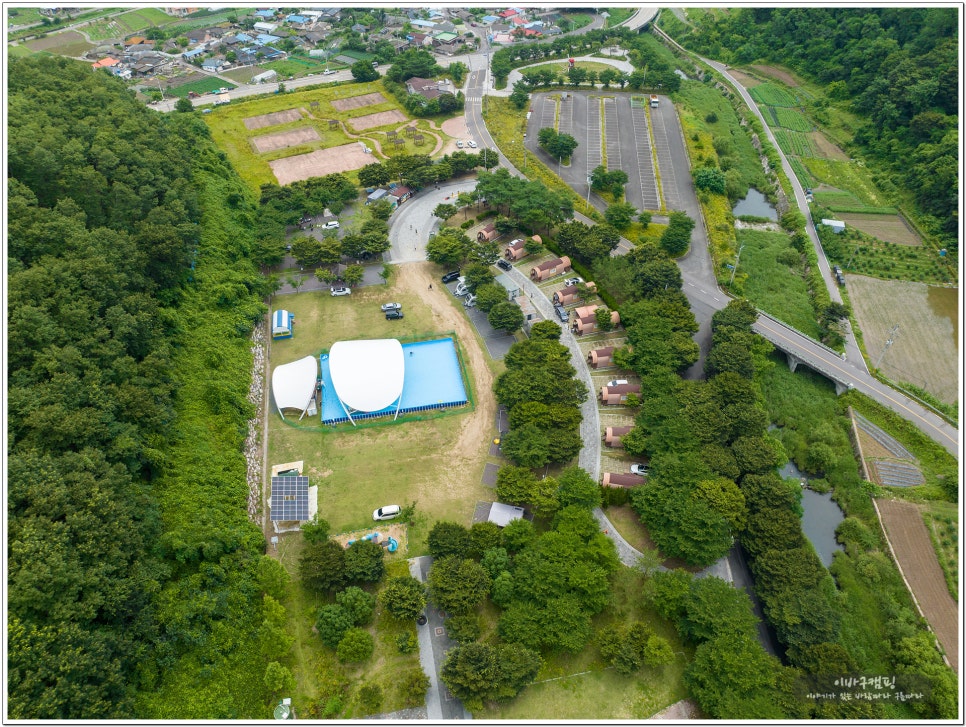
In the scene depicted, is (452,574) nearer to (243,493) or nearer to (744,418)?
(243,493)

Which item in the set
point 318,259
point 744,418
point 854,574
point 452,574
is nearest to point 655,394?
point 744,418

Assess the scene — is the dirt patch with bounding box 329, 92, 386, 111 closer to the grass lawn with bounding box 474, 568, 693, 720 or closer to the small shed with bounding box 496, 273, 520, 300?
the small shed with bounding box 496, 273, 520, 300

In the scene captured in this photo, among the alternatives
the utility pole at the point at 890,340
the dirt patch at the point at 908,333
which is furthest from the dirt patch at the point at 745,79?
→ the utility pole at the point at 890,340

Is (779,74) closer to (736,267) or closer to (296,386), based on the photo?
(736,267)

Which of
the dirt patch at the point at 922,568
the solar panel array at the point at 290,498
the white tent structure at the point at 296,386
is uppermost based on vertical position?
the white tent structure at the point at 296,386

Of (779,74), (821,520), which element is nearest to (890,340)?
(821,520)

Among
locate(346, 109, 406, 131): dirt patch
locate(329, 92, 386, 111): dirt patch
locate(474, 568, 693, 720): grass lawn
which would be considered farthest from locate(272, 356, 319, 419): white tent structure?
locate(329, 92, 386, 111): dirt patch

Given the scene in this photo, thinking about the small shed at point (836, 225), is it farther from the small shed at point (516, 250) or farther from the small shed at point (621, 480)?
the small shed at point (621, 480)
